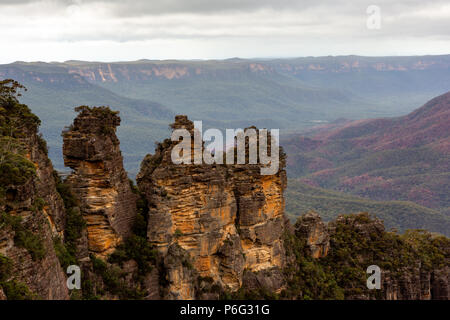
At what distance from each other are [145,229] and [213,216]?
3929 millimetres

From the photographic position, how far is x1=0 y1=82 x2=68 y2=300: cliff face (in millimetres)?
18484

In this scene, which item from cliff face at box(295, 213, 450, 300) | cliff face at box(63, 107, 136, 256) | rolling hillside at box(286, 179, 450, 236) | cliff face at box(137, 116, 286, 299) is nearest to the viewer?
cliff face at box(63, 107, 136, 256)

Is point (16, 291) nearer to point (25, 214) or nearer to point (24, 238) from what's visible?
point (24, 238)

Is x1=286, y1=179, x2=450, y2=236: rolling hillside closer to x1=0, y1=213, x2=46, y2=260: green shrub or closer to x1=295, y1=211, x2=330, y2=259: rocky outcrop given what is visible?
x1=295, y1=211, x2=330, y2=259: rocky outcrop

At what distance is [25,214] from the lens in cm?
1975

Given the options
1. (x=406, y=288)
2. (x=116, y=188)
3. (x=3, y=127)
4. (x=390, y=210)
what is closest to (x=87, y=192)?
(x=116, y=188)

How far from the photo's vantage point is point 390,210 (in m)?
117

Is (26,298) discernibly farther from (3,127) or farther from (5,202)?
(3,127)

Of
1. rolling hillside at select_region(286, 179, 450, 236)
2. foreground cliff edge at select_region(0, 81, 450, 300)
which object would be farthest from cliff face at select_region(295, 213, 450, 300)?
rolling hillside at select_region(286, 179, 450, 236)

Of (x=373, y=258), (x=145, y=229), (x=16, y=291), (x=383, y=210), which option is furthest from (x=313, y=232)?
(x=383, y=210)

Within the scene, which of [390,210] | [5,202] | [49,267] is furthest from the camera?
[390,210]

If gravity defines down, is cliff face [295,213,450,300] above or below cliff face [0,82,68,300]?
below

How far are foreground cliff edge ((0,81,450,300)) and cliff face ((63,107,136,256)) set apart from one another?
52 millimetres

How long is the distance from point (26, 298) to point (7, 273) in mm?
1109
